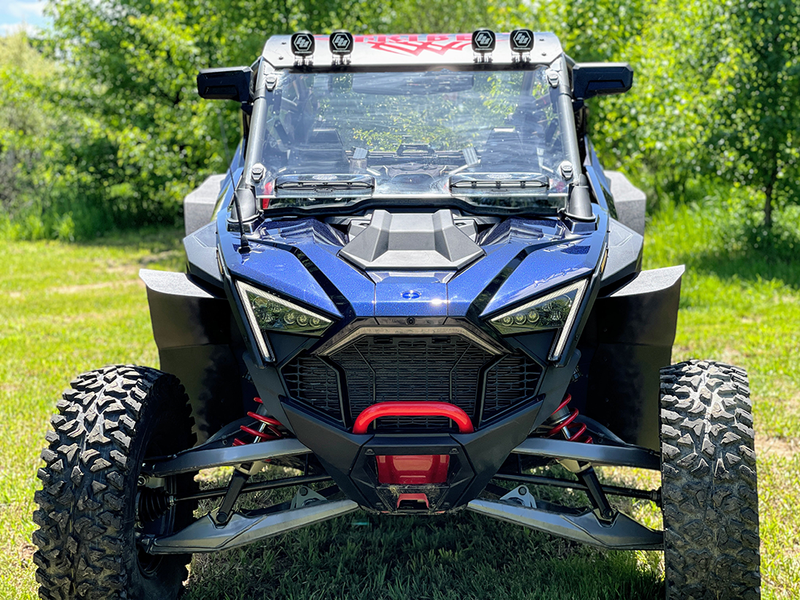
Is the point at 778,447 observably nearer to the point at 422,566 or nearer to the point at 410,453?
the point at 422,566

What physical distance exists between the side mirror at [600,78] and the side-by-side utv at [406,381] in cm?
37

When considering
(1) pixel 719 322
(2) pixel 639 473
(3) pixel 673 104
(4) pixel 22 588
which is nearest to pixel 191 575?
(4) pixel 22 588

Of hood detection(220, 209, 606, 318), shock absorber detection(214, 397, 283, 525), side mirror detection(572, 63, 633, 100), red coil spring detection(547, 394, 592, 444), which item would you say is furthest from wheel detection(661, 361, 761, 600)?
side mirror detection(572, 63, 633, 100)

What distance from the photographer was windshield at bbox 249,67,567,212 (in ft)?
11.4

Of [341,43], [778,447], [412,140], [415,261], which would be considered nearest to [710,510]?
[415,261]

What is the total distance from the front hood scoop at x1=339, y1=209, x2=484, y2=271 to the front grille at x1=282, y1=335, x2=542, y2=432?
29 cm

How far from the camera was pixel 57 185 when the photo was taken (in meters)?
18.4

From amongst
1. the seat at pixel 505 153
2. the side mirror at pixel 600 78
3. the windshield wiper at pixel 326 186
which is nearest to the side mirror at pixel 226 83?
the windshield wiper at pixel 326 186

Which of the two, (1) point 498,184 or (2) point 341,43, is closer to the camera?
(1) point 498,184

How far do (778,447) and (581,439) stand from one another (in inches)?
92.4

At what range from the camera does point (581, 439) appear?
3.35 m

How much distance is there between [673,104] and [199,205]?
7.74 m

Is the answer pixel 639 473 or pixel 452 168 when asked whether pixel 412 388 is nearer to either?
pixel 452 168

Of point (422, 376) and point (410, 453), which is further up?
point (422, 376)
